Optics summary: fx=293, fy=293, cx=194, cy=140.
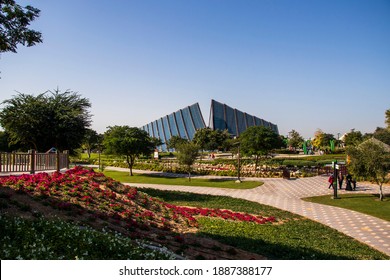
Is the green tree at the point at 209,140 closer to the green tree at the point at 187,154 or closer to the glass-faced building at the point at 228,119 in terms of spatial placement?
the glass-faced building at the point at 228,119

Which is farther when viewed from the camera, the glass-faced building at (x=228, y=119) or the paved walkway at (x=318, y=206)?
the glass-faced building at (x=228, y=119)

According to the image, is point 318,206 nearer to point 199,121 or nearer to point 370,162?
point 370,162

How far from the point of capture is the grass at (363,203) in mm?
13570

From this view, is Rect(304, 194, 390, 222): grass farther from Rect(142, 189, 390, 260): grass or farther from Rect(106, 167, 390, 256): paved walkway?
Rect(142, 189, 390, 260): grass

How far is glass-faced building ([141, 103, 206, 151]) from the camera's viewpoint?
92.6 meters

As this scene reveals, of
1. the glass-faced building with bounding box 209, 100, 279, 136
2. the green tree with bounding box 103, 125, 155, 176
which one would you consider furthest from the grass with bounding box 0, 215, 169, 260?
the glass-faced building with bounding box 209, 100, 279, 136

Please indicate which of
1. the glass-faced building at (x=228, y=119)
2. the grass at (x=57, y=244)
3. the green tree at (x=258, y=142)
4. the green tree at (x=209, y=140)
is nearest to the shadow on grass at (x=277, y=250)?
the grass at (x=57, y=244)

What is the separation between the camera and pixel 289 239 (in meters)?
9.30

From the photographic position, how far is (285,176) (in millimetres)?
26453

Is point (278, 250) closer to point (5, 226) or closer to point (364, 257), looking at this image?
point (364, 257)

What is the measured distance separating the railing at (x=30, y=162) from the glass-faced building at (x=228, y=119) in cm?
7781

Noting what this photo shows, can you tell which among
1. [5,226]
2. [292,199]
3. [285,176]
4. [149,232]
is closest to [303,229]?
[149,232]

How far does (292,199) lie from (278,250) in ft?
35.1

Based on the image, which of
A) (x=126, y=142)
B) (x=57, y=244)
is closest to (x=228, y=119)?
(x=126, y=142)
